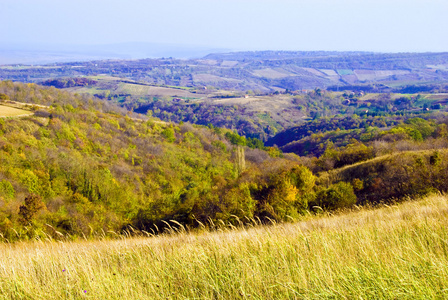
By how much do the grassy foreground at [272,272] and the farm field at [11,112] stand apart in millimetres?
→ 50212

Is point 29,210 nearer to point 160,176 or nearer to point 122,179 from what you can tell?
point 122,179

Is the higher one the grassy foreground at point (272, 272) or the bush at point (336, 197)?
the grassy foreground at point (272, 272)

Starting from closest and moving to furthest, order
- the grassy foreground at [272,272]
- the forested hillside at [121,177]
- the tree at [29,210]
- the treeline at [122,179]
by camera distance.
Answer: the grassy foreground at [272,272]
the treeline at [122,179]
the tree at [29,210]
the forested hillside at [121,177]

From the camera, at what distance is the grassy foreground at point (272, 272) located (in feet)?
7.88

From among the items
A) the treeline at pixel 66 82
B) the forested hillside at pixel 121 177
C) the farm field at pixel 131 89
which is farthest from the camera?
the farm field at pixel 131 89

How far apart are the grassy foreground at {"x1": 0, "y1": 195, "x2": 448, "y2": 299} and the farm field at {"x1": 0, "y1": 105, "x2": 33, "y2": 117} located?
50.2 meters

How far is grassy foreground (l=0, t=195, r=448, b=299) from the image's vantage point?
2.40m

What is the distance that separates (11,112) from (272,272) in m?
55.1

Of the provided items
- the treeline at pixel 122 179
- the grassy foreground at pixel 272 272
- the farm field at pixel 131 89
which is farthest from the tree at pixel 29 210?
the farm field at pixel 131 89

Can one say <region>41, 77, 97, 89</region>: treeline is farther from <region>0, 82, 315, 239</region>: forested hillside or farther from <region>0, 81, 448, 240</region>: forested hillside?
<region>0, 81, 448, 240</region>: forested hillside

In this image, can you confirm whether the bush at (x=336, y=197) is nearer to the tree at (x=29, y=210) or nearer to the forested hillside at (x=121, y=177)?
the forested hillside at (x=121, y=177)

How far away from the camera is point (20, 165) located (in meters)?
31.3

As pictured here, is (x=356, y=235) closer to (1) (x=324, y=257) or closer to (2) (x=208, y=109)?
(1) (x=324, y=257)

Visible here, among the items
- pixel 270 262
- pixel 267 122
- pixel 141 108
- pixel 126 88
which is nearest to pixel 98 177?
pixel 270 262
